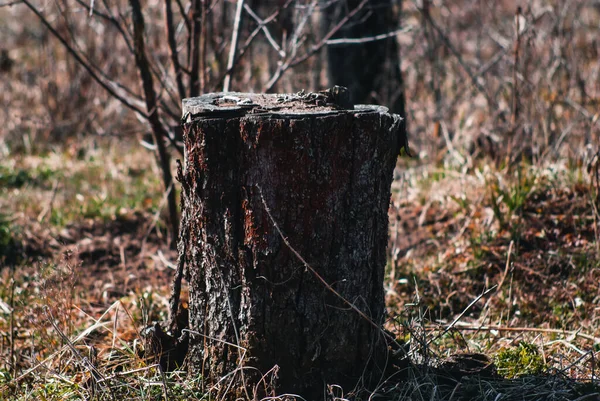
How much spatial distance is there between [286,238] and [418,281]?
184 cm

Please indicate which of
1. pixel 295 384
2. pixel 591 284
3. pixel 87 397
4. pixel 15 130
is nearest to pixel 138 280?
pixel 87 397

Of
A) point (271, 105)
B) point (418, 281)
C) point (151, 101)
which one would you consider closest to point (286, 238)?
point (271, 105)

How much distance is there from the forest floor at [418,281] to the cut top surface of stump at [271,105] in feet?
2.79

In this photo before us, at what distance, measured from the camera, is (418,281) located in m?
4.15

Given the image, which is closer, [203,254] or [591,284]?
[203,254]

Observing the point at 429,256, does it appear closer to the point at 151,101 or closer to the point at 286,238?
the point at 151,101

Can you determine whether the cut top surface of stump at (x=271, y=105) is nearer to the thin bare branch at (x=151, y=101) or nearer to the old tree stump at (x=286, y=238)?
the old tree stump at (x=286, y=238)

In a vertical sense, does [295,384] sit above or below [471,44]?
below

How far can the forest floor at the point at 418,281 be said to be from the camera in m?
2.80

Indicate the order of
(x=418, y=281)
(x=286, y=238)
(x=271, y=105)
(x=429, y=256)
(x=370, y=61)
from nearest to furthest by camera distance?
(x=286, y=238) < (x=271, y=105) < (x=418, y=281) < (x=429, y=256) < (x=370, y=61)

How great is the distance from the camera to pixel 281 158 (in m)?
2.46

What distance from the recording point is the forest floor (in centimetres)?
280

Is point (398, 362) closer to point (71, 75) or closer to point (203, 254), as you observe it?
point (203, 254)

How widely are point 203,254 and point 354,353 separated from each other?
703 mm
